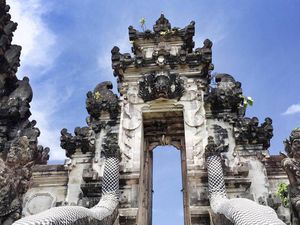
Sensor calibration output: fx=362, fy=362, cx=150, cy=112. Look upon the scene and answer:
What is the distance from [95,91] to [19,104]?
2.98 m

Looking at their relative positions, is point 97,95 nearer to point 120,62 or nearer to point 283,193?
point 120,62

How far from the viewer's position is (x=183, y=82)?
40.2 ft

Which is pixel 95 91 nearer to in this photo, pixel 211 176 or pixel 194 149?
pixel 194 149

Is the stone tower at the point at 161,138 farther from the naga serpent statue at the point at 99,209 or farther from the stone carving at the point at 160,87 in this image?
the naga serpent statue at the point at 99,209

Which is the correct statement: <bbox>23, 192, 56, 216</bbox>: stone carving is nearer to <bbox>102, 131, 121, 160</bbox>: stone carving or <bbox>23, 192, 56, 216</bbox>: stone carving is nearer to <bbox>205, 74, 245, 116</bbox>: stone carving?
<bbox>102, 131, 121, 160</bbox>: stone carving

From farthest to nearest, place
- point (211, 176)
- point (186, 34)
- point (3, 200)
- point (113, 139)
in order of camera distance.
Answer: point (186, 34)
point (113, 139)
point (211, 176)
point (3, 200)

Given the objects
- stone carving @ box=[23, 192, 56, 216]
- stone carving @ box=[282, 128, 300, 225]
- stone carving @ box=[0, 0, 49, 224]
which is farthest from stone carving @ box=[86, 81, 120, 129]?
stone carving @ box=[282, 128, 300, 225]

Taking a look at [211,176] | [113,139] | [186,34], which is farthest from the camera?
[186,34]

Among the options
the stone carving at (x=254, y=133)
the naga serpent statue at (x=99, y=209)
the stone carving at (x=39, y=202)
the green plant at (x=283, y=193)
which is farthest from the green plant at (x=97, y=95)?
the green plant at (x=283, y=193)

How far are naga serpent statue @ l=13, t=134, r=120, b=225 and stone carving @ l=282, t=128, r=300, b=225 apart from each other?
363cm

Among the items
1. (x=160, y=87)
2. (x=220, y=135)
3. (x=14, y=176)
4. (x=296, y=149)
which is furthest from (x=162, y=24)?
(x=14, y=176)

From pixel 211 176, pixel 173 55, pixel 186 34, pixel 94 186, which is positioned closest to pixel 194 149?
pixel 211 176

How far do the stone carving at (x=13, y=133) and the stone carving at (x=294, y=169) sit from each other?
483 cm

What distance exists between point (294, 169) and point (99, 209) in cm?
407
